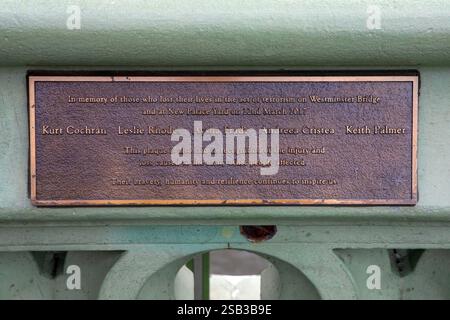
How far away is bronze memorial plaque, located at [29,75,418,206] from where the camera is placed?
6.58ft

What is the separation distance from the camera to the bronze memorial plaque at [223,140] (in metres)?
2.01

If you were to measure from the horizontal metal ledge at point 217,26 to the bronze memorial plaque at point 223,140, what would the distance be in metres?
0.15

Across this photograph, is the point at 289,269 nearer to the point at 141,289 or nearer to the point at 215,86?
the point at 141,289

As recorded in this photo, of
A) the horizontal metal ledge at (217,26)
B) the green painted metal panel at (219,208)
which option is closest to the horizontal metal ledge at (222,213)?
the green painted metal panel at (219,208)

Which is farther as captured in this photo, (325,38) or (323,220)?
(323,220)

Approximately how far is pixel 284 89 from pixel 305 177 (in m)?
0.39

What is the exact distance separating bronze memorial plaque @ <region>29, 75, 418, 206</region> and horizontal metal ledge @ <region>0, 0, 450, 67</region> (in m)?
0.15

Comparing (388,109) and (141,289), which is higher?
(388,109)

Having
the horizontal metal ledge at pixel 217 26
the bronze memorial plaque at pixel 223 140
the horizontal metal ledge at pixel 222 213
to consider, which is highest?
the horizontal metal ledge at pixel 217 26

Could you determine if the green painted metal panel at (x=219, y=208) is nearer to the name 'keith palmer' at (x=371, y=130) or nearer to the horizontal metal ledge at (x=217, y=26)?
the horizontal metal ledge at (x=217, y=26)

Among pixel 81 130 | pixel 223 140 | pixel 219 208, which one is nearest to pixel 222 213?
pixel 219 208

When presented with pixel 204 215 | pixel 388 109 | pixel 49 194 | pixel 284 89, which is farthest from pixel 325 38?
pixel 49 194

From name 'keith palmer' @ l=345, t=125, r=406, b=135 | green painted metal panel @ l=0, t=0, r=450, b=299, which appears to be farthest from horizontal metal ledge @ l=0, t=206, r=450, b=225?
name 'keith palmer' @ l=345, t=125, r=406, b=135

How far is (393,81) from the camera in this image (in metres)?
2.00
